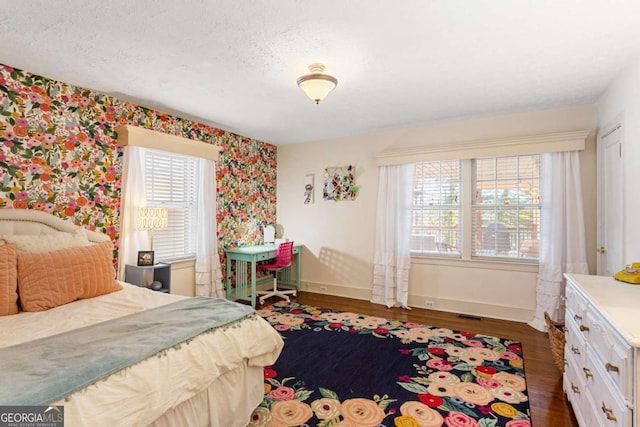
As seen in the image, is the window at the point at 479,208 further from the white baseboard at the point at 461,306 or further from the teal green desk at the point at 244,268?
the teal green desk at the point at 244,268

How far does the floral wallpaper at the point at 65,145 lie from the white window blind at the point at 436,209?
318 centimetres

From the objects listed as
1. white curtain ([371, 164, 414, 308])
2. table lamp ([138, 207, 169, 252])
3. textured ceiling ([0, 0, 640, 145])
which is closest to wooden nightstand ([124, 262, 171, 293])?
table lamp ([138, 207, 169, 252])

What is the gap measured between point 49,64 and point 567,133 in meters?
4.92

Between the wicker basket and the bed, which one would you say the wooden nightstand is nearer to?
the bed

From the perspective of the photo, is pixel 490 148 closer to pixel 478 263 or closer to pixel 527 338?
pixel 478 263

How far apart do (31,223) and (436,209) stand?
4310 mm

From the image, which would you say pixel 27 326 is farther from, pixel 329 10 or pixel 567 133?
pixel 567 133


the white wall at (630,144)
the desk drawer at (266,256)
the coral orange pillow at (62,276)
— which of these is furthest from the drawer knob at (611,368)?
the desk drawer at (266,256)

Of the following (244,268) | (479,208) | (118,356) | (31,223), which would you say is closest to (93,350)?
(118,356)

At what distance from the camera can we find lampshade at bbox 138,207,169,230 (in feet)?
11.0

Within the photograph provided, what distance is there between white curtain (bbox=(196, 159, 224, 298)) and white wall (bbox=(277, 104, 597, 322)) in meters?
1.52

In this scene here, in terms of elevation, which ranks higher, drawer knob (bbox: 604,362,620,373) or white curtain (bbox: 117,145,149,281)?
white curtain (bbox: 117,145,149,281)

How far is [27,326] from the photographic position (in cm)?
184

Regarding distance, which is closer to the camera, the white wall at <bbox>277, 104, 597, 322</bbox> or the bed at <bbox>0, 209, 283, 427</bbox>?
the bed at <bbox>0, 209, 283, 427</bbox>
